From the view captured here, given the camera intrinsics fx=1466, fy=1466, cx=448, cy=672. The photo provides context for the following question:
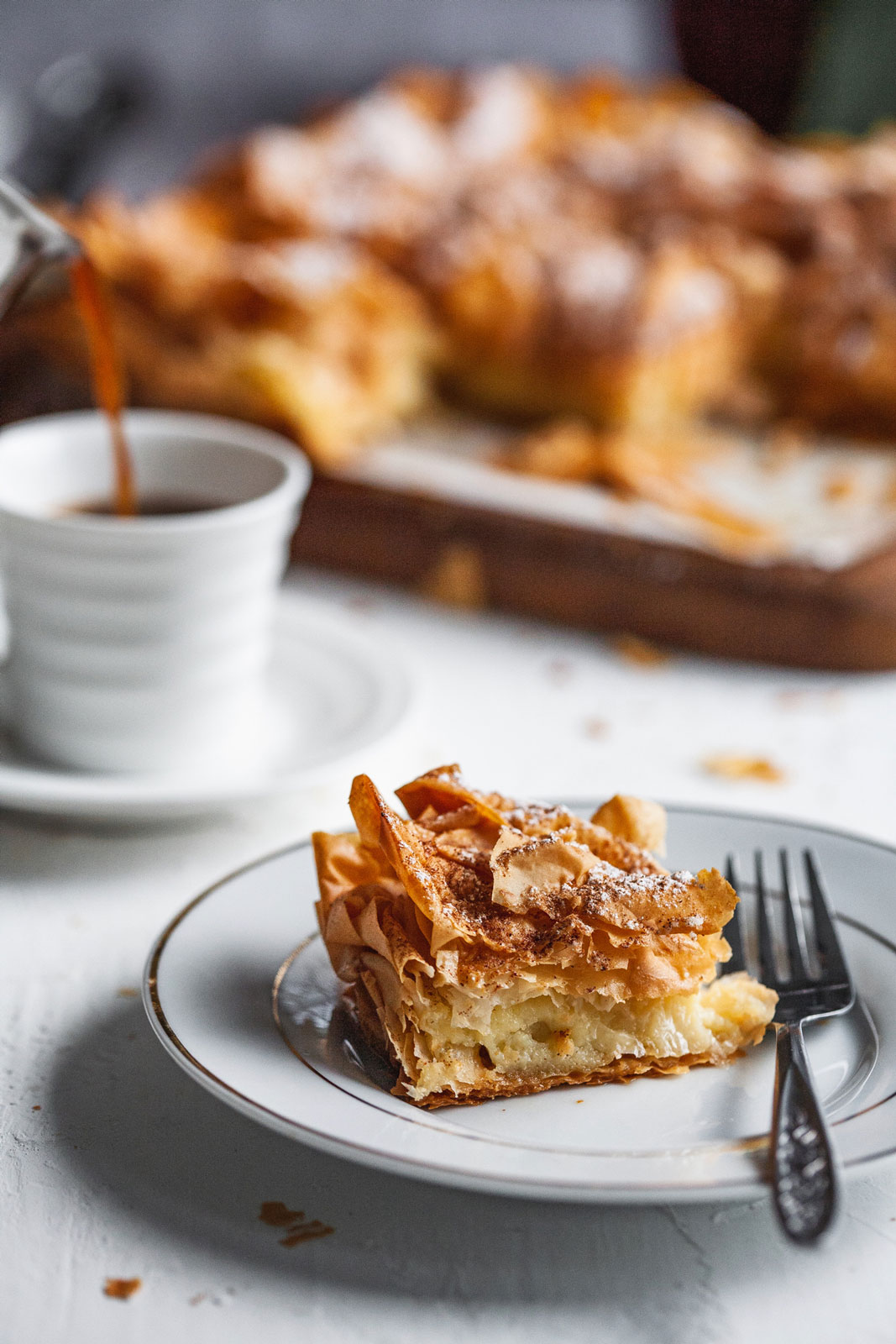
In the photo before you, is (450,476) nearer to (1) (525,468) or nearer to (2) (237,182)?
(1) (525,468)

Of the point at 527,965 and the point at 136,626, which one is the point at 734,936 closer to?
the point at 527,965

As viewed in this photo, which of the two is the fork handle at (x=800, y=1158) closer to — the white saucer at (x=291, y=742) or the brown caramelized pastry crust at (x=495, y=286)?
the white saucer at (x=291, y=742)

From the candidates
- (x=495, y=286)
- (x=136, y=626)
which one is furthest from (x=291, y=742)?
(x=495, y=286)

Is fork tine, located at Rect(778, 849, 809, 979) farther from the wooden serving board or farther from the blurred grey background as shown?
the blurred grey background

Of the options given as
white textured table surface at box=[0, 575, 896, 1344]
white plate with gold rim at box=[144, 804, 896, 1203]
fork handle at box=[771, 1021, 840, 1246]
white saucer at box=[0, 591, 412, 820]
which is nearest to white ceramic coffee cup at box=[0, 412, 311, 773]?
white saucer at box=[0, 591, 412, 820]

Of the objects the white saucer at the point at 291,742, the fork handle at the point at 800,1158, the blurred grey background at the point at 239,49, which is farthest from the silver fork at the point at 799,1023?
the blurred grey background at the point at 239,49
